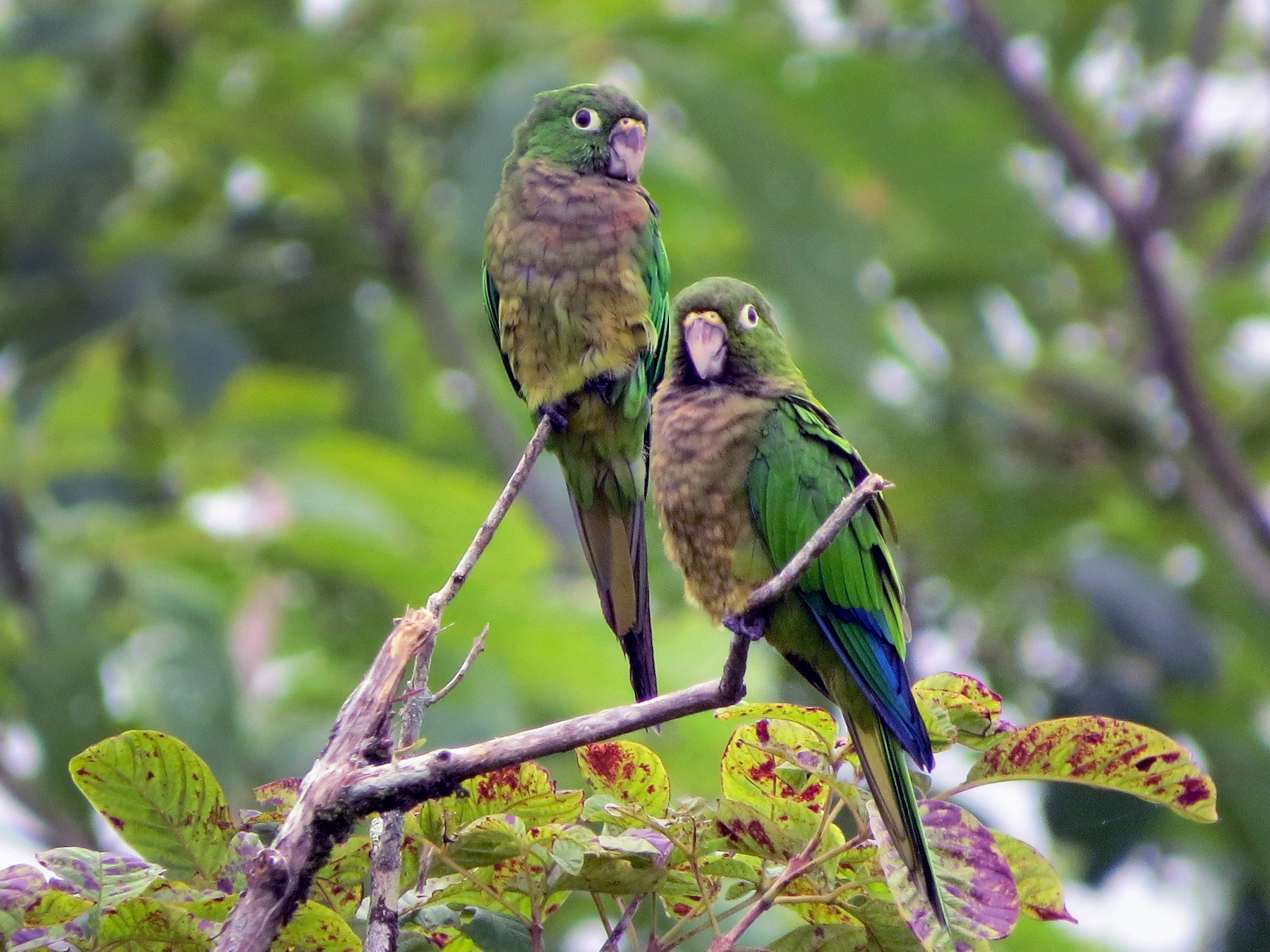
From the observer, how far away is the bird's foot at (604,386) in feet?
6.68

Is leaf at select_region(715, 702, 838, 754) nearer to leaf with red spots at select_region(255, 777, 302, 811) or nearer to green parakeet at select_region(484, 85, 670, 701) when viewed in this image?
green parakeet at select_region(484, 85, 670, 701)

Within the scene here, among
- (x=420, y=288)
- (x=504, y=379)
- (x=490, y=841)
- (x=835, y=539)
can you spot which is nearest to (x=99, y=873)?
(x=490, y=841)

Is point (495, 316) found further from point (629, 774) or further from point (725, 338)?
point (629, 774)

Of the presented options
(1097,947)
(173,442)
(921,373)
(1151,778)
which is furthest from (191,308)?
(1151,778)

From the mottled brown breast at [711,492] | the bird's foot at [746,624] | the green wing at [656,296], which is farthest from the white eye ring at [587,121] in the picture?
the bird's foot at [746,624]

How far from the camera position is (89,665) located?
3.97 m

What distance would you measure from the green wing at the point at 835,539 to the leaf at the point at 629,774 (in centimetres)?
54

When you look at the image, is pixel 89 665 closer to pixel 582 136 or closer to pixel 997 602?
pixel 582 136

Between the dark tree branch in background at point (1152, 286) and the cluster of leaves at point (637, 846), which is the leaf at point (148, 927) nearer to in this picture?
the cluster of leaves at point (637, 846)

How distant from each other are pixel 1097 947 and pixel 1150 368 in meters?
3.03

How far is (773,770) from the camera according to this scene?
1.66 m

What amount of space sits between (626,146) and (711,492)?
61 cm

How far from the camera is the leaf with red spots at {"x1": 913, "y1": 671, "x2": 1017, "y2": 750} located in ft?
5.30

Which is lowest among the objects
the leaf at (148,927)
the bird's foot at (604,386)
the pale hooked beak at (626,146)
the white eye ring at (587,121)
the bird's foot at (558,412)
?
the leaf at (148,927)
